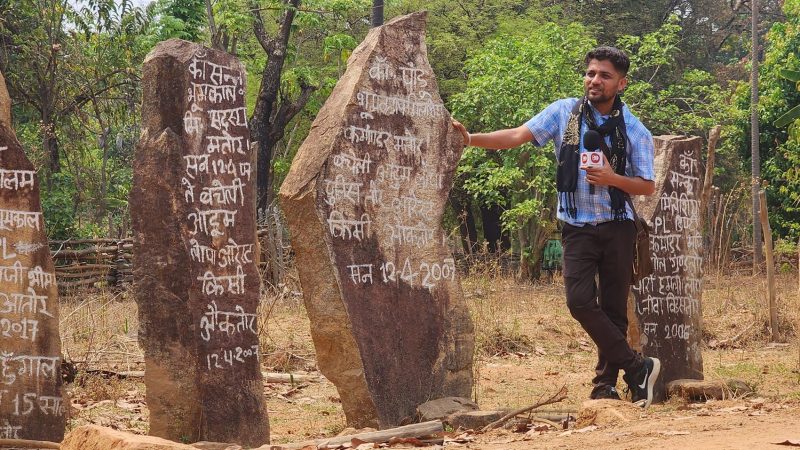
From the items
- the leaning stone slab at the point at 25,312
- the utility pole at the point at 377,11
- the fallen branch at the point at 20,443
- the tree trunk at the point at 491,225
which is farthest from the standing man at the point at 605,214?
the tree trunk at the point at 491,225

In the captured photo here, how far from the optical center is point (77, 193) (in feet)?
62.8

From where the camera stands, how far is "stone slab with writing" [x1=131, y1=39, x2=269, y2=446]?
6.23 m

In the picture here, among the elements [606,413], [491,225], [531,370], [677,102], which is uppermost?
[677,102]

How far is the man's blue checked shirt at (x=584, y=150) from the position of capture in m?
6.52

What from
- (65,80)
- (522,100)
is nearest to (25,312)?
(65,80)

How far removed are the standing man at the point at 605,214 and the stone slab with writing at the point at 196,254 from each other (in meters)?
1.75

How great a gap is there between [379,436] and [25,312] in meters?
2.05

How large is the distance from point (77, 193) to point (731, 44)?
2002 cm

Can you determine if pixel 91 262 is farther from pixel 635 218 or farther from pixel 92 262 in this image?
pixel 635 218

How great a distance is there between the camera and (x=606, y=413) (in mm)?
6078

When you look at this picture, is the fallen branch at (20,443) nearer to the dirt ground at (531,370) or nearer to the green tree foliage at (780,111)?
the dirt ground at (531,370)

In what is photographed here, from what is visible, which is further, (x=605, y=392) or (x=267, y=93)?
(x=267, y=93)

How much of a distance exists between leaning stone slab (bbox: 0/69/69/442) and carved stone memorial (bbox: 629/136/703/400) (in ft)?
13.5

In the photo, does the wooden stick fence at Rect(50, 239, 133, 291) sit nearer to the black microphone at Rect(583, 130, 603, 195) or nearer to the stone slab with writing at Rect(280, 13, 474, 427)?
the stone slab with writing at Rect(280, 13, 474, 427)
